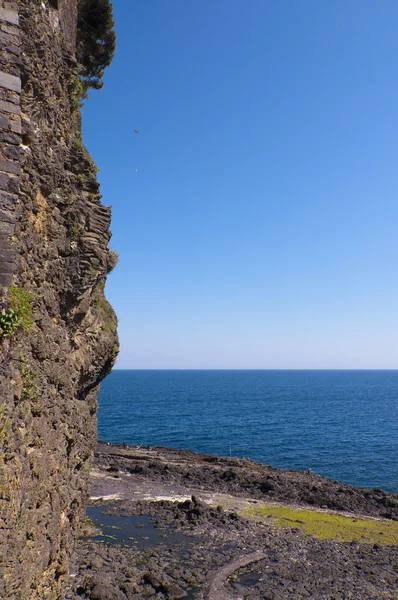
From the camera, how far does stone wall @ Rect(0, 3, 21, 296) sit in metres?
Result: 8.62

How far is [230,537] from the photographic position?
27219 millimetres

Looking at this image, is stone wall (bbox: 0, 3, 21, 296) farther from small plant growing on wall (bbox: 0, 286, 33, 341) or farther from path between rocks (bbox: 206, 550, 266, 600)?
path between rocks (bbox: 206, 550, 266, 600)

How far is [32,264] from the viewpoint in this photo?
1041 cm

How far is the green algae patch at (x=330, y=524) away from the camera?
29.4m

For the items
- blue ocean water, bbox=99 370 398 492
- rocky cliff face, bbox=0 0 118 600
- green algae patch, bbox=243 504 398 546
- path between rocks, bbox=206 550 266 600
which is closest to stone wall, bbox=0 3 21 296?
rocky cliff face, bbox=0 0 118 600

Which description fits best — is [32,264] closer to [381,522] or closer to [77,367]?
[77,367]

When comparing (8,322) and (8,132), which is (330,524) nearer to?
(8,322)

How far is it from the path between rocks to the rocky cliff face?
9318mm

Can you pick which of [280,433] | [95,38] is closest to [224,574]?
[95,38]

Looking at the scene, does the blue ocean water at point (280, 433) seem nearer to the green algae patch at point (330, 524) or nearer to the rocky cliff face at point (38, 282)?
the green algae patch at point (330, 524)

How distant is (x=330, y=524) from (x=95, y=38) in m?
34.7

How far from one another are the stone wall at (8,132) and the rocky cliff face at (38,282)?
2 cm

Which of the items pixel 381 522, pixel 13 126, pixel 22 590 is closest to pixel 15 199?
pixel 13 126

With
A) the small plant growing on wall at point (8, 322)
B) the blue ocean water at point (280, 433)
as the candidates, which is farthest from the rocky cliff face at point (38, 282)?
the blue ocean water at point (280, 433)
